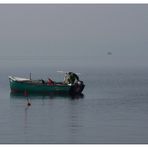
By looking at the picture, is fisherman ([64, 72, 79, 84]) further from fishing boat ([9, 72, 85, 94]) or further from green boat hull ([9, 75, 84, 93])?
green boat hull ([9, 75, 84, 93])

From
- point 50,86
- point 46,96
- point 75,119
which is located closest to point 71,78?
point 50,86

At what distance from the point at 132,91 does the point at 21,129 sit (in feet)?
144

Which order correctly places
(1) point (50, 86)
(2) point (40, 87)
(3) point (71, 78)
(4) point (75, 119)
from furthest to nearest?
(2) point (40, 87) → (1) point (50, 86) → (3) point (71, 78) → (4) point (75, 119)

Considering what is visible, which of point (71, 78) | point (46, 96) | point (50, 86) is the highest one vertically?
point (71, 78)

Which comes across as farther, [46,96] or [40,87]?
[40,87]

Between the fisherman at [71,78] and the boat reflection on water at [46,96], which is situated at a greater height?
the fisherman at [71,78]

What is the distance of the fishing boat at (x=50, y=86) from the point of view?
8188cm

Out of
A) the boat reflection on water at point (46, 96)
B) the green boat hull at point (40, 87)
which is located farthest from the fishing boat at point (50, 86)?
the boat reflection on water at point (46, 96)

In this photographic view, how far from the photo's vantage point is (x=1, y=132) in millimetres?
50281

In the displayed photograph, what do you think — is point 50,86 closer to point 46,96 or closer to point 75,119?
point 46,96

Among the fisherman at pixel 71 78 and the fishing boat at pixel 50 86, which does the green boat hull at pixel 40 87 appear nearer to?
the fishing boat at pixel 50 86

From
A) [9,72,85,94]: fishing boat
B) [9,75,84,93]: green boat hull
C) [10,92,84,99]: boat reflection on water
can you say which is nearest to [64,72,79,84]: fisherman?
[9,72,85,94]: fishing boat

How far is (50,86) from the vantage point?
8269cm

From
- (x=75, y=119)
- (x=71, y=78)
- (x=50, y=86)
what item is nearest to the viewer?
(x=75, y=119)
